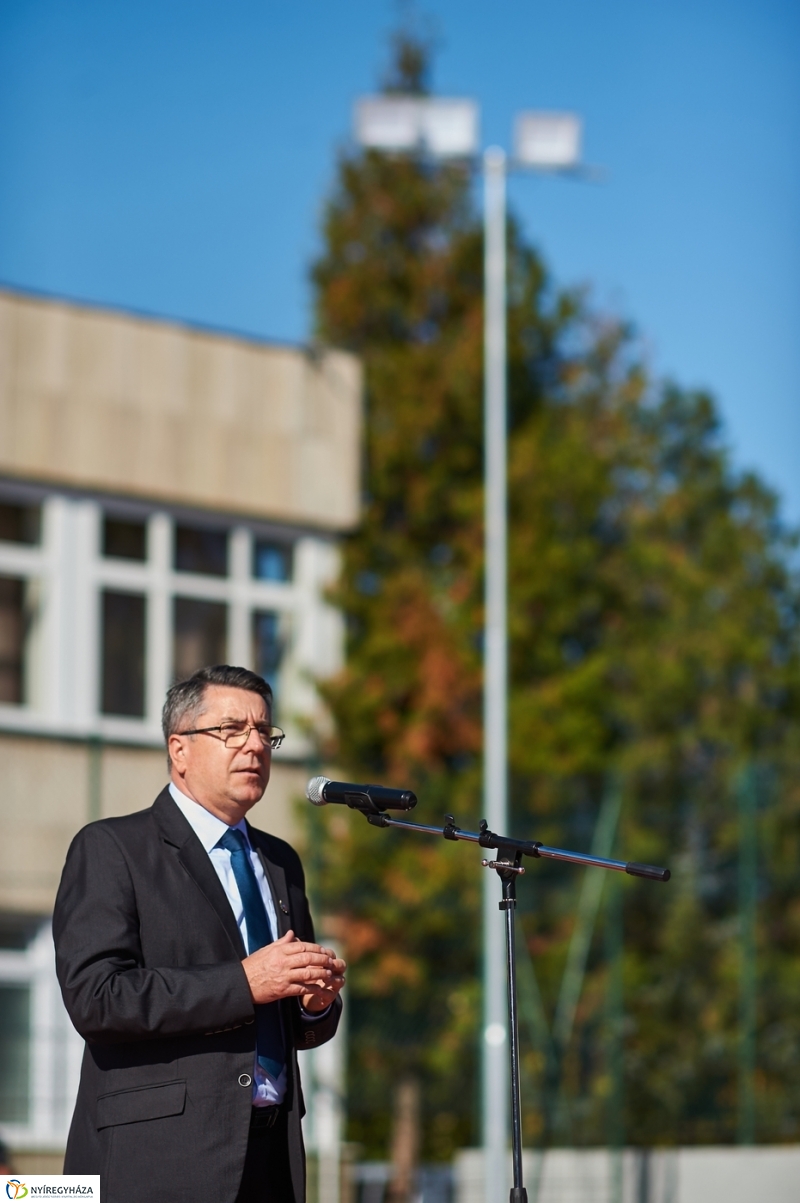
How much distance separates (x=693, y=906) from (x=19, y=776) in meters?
6.98

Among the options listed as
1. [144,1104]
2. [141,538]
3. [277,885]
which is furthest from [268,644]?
[144,1104]

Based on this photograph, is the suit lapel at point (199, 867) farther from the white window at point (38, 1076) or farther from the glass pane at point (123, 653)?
the glass pane at point (123, 653)

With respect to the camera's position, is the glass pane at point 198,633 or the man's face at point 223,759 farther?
the glass pane at point 198,633

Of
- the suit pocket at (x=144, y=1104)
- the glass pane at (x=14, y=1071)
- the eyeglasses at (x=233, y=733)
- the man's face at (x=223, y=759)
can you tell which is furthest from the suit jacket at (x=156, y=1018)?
the glass pane at (x=14, y=1071)

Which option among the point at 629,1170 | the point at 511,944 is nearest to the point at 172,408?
the point at 629,1170

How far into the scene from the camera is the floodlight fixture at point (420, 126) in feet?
54.3

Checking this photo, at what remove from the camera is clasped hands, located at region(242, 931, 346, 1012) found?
4223 millimetres

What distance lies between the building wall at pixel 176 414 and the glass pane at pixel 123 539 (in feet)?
1.18

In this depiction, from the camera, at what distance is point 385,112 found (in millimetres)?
16469

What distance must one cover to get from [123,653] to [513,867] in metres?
13.9

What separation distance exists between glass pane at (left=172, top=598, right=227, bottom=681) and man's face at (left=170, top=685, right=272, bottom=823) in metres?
14.0

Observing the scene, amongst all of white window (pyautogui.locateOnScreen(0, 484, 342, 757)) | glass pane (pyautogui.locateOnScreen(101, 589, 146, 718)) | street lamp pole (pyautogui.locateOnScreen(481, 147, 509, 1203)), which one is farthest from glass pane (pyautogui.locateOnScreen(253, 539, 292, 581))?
street lamp pole (pyautogui.locateOnScreen(481, 147, 509, 1203))

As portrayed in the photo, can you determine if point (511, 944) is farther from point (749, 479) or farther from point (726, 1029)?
point (749, 479)

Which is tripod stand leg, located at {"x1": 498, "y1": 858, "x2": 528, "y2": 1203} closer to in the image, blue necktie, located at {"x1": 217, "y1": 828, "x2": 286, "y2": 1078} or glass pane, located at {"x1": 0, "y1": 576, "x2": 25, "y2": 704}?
blue necktie, located at {"x1": 217, "y1": 828, "x2": 286, "y2": 1078}
